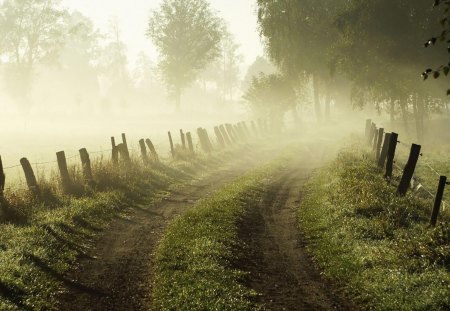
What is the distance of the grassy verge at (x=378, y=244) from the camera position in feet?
27.3

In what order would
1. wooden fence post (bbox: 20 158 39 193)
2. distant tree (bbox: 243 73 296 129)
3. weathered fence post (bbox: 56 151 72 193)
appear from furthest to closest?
1. distant tree (bbox: 243 73 296 129)
2. weathered fence post (bbox: 56 151 72 193)
3. wooden fence post (bbox: 20 158 39 193)

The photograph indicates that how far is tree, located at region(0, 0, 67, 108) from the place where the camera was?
5809 cm

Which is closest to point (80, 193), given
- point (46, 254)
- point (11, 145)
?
point (46, 254)

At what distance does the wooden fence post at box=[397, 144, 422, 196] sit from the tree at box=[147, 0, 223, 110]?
62851mm

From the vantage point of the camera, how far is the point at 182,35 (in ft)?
239

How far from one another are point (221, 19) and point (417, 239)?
7099 centimetres

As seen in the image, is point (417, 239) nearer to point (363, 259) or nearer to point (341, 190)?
point (363, 259)

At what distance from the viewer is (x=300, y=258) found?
35.4 feet

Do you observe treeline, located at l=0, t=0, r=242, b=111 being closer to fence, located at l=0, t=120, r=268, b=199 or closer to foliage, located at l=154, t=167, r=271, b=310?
fence, located at l=0, t=120, r=268, b=199

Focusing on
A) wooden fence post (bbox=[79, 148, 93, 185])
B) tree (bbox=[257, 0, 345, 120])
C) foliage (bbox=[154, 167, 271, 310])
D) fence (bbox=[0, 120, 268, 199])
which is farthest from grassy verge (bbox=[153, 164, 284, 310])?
tree (bbox=[257, 0, 345, 120])

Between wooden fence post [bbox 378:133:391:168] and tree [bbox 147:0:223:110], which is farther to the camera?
tree [bbox 147:0:223:110]

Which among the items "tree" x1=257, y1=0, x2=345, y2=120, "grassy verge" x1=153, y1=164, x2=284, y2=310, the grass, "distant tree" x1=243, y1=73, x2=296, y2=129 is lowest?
"grassy verge" x1=153, y1=164, x2=284, y2=310

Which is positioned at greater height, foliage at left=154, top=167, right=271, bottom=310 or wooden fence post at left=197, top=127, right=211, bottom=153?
wooden fence post at left=197, top=127, right=211, bottom=153

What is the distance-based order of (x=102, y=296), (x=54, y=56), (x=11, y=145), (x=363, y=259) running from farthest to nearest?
(x=54, y=56) < (x=11, y=145) < (x=363, y=259) < (x=102, y=296)
